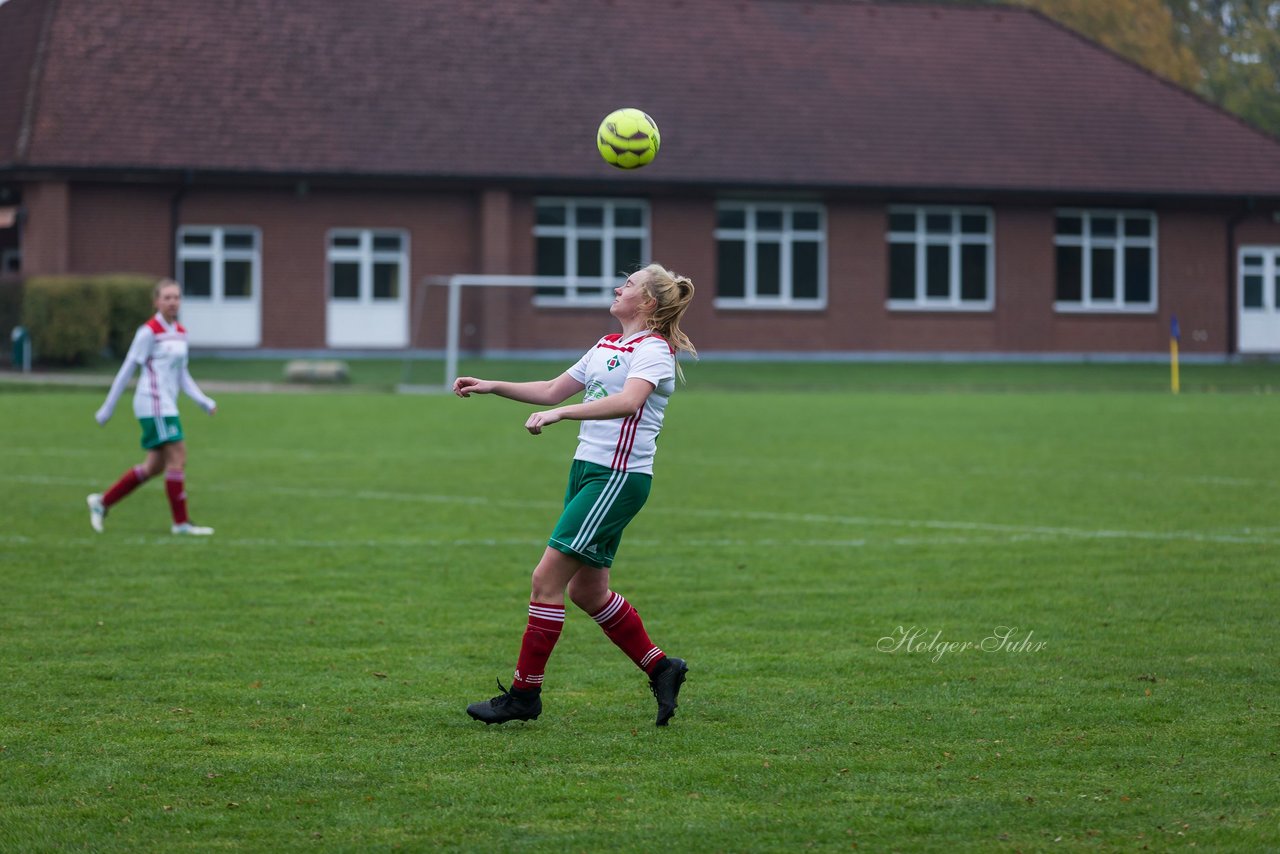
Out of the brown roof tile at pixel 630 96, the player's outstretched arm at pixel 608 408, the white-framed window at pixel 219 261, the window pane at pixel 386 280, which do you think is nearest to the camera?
the player's outstretched arm at pixel 608 408

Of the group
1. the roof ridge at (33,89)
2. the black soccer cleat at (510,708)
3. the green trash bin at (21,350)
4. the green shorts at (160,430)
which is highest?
the roof ridge at (33,89)

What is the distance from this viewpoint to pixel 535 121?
4078 centimetres

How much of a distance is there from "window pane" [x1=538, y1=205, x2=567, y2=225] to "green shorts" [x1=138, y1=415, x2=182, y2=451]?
28.4 meters

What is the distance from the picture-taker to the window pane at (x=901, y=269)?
43.1 meters

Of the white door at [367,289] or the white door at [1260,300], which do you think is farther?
the white door at [1260,300]

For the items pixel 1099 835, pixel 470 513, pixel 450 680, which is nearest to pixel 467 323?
pixel 470 513

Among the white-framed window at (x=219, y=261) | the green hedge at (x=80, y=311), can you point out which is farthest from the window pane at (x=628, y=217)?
the green hedge at (x=80, y=311)

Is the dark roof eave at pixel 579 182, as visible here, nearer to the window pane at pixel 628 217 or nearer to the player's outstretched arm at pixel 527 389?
the window pane at pixel 628 217

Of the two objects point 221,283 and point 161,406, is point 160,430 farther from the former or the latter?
point 221,283

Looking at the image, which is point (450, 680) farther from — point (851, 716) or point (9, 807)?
point (9, 807)

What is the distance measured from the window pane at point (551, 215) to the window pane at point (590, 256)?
2.42ft

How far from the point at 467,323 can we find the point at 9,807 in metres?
35.5

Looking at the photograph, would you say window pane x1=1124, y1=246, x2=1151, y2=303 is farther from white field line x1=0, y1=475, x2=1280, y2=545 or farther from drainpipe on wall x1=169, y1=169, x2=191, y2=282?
white field line x1=0, y1=475, x2=1280, y2=545

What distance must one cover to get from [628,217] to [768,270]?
3765mm
